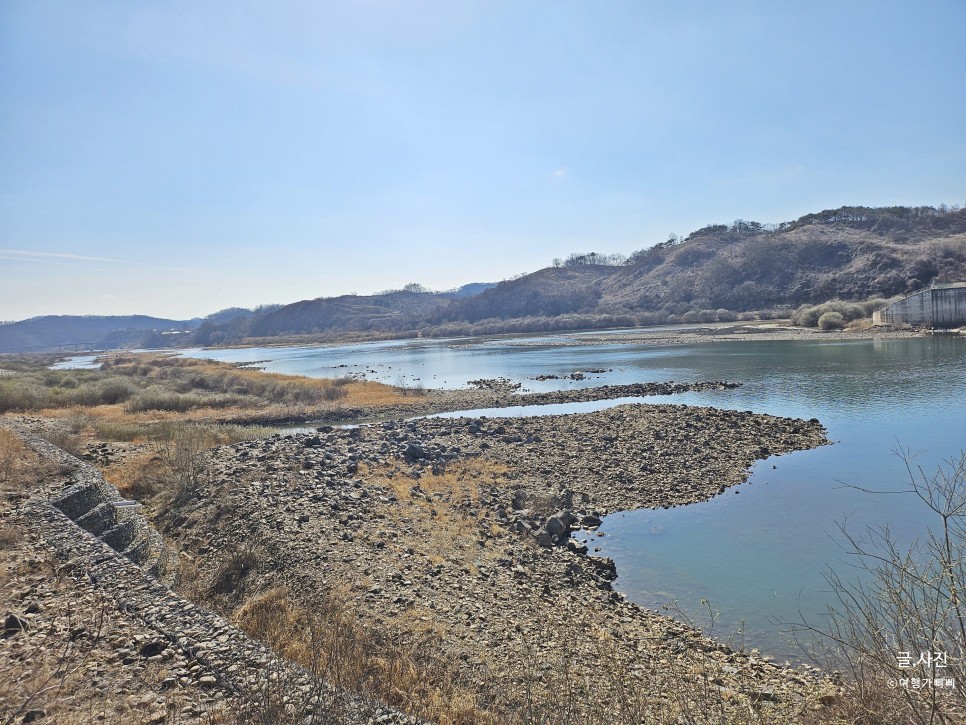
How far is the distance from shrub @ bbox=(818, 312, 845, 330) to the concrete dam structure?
18.8ft

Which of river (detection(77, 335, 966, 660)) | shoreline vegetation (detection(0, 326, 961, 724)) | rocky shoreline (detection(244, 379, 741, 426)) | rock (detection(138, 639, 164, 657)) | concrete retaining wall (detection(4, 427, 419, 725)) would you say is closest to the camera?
concrete retaining wall (detection(4, 427, 419, 725))

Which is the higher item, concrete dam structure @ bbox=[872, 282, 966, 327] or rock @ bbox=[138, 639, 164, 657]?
concrete dam structure @ bbox=[872, 282, 966, 327]

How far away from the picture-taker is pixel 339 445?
58.9ft

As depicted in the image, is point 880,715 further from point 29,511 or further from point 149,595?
point 29,511

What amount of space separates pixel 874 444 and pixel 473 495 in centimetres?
1339

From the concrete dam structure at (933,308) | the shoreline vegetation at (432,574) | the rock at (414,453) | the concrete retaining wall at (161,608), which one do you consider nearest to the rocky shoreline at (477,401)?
the shoreline vegetation at (432,574)

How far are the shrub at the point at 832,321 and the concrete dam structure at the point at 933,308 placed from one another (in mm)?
5734

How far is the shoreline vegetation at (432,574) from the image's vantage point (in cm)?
549

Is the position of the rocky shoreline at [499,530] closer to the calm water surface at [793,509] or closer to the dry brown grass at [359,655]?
the dry brown grass at [359,655]

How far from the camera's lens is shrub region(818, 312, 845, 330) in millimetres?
65406

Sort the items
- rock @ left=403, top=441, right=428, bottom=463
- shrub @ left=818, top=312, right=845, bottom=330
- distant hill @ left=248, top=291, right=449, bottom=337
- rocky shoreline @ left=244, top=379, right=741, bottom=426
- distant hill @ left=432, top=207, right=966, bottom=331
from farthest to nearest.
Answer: distant hill @ left=248, top=291, right=449, bottom=337 < distant hill @ left=432, top=207, right=966, bottom=331 < shrub @ left=818, top=312, right=845, bottom=330 < rocky shoreline @ left=244, top=379, right=741, bottom=426 < rock @ left=403, top=441, right=428, bottom=463

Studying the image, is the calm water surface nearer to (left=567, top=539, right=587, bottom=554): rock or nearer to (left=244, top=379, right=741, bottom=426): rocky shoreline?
(left=567, top=539, right=587, bottom=554): rock

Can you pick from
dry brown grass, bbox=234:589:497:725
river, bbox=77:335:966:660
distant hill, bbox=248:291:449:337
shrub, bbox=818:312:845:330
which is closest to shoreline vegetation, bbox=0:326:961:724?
dry brown grass, bbox=234:589:497:725

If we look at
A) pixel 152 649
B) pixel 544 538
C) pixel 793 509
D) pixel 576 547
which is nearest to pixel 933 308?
pixel 793 509
